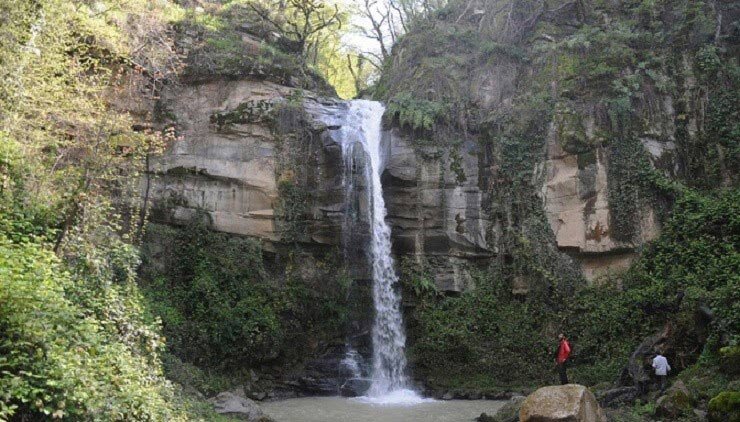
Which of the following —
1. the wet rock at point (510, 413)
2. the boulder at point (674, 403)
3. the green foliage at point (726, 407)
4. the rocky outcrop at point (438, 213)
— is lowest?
the wet rock at point (510, 413)

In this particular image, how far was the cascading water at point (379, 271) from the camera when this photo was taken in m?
16.7

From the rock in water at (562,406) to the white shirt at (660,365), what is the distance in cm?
318

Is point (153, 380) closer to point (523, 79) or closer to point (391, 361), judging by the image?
point (391, 361)

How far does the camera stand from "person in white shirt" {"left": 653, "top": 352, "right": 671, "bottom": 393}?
1220 centimetres

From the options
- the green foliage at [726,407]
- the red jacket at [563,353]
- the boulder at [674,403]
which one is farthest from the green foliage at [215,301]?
the green foliage at [726,407]

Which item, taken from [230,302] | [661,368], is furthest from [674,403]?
[230,302]

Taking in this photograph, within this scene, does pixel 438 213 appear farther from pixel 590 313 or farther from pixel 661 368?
pixel 661 368

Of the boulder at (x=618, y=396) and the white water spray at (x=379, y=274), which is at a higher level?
the white water spray at (x=379, y=274)

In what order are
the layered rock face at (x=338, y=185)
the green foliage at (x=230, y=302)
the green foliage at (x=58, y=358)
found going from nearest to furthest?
1. the green foliage at (x=58, y=358)
2. the green foliage at (x=230, y=302)
3. the layered rock face at (x=338, y=185)

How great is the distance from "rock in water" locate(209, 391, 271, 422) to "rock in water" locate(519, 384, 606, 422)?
504 cm

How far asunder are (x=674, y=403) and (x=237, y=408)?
313 inches

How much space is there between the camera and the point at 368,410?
13430 millimetres

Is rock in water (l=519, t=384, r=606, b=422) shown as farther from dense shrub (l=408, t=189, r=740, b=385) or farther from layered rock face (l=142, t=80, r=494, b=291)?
layered rock face (l=142, t=80, r=494, b=291)

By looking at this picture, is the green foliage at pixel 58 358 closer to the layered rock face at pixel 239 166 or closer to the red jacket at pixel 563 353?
the layered rock face at pixel 239 166
